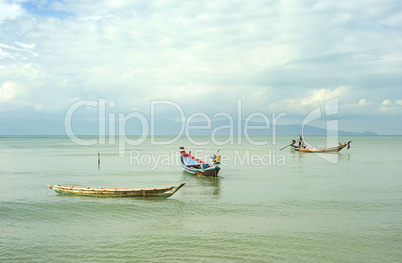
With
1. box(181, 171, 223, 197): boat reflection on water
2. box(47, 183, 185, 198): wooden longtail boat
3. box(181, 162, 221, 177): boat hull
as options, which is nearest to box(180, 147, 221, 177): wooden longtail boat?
box(181, 162, 221, 177): boat hull

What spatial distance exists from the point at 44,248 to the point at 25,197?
33.8 ft

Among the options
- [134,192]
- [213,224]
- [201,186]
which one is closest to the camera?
A: [213,224]

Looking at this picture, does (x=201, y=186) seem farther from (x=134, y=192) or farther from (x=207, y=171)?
(x=134, y=192)

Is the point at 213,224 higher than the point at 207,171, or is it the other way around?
the point at 207,171

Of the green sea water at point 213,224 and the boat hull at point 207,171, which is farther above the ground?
the boat hull at point 207,171

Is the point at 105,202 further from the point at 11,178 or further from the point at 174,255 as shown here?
the point at 11,178

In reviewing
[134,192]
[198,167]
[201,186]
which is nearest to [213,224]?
[134,192]

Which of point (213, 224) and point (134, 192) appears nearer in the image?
A: point (213, 224)

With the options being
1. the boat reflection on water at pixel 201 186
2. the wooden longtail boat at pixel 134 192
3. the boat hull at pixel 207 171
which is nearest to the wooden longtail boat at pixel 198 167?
the boat hull at pixel 207 171

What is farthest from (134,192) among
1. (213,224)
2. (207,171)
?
(207,171)

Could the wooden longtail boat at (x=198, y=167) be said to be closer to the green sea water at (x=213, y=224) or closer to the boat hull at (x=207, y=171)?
the boat hull at (x=207, y=171)

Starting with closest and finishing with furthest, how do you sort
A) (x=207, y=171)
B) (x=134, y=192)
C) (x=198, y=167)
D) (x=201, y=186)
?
(x=134, y=192), (x=201, y=186), (x=207, y=171), (x=198, y=167)

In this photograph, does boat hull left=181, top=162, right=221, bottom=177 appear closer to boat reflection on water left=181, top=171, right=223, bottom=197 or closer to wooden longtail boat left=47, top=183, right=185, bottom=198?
boat reflection on water left=181, top=171, right=223, bottom=197

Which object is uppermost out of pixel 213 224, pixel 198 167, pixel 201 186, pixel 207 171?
pixel 198 167
